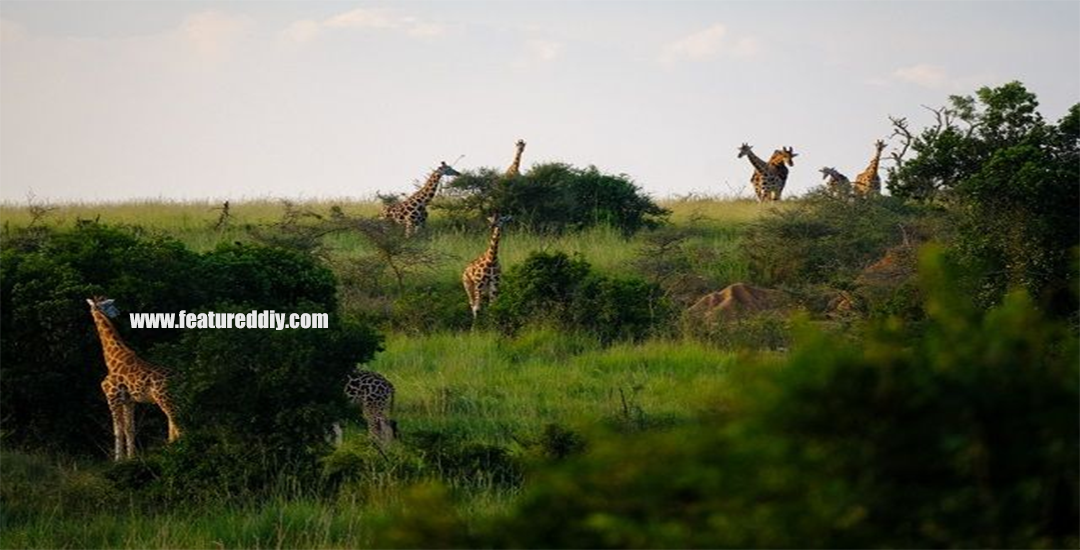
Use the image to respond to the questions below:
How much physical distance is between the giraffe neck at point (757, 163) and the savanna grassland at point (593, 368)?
3591mm

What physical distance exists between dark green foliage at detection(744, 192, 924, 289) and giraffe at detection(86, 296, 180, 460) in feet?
37.5

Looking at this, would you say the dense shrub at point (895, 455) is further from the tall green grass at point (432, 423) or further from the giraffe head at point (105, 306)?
the giraffe head at point (105, 306)

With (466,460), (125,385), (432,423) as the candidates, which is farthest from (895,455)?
(432,423)

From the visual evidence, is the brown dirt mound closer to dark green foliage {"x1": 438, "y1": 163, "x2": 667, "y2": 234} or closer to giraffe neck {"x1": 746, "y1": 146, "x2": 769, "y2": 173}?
dark green foliage {"x1": 438, "y1": 163, "x2": 667, "y2": 234}

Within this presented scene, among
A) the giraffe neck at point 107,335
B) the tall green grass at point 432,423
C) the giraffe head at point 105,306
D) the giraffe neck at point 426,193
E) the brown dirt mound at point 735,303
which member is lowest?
the tall green grass at point 432,423

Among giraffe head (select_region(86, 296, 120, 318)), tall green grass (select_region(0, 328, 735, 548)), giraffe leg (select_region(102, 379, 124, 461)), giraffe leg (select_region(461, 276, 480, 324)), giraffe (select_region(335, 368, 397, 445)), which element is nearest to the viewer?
tall green grass (select_region(0, 328, 735, 548))

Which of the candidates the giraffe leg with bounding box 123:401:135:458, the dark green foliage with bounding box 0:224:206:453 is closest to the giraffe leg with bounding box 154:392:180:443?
the giraffe leg with bounding box 123:401:135:458

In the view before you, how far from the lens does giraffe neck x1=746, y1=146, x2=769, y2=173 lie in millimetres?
33312

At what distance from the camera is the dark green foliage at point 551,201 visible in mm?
27844

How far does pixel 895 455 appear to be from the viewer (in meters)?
3.34

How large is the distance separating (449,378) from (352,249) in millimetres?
9639

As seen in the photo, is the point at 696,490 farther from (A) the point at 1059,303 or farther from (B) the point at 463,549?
(A) the point at 1059,303

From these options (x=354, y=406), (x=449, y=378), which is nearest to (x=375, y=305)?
(x=449, y=378)

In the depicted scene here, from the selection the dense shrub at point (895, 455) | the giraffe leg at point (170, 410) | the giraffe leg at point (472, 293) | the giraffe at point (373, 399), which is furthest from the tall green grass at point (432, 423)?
the giraffe leg at point (472, 293)
